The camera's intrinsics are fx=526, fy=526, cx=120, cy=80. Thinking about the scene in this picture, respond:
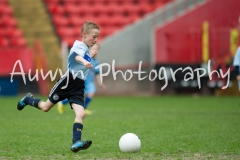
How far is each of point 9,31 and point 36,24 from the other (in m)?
1.87

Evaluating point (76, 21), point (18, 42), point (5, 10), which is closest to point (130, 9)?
point (76, 21)

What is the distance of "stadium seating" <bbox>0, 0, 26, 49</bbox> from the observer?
21.3 meters

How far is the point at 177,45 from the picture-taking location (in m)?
20.1

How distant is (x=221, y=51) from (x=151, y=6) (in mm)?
4990

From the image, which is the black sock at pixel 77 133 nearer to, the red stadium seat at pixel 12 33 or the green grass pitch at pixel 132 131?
the green grass pitch at pixel 132 131

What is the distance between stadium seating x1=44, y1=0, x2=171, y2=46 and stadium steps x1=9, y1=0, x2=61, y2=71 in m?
0.31

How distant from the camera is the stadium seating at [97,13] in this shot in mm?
22775

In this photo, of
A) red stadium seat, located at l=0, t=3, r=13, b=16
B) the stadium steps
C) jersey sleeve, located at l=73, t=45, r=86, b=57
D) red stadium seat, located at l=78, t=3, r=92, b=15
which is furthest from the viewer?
red stadium seat, located at l=78, t=3, r=92, b=15

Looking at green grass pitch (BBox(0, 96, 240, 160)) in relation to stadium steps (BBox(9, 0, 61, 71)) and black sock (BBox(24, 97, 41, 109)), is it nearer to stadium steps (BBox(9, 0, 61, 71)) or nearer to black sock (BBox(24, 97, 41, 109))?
black sock (BBox(24, 97, 41, 109))

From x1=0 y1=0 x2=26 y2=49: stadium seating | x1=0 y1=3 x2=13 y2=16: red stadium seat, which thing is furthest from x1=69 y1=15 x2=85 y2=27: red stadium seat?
x1=0 y1=3 x2=13 y2=16: red stadium seat

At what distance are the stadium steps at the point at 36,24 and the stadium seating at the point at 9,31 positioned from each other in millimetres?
329

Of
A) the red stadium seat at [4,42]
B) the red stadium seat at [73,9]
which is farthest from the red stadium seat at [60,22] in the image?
the red stadium seat at [4,42]

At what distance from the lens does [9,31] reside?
70.9 feet

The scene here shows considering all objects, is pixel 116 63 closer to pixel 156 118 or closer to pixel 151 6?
pixel 151 6
